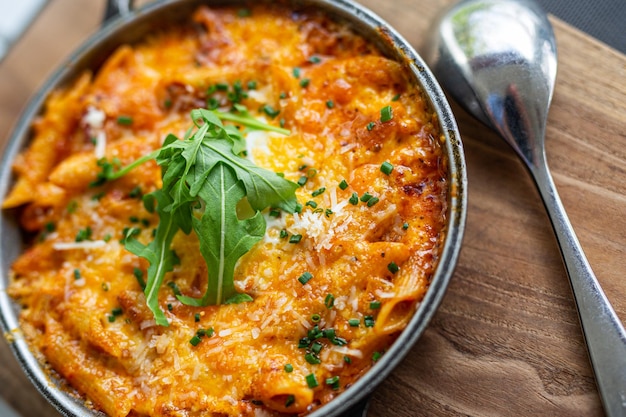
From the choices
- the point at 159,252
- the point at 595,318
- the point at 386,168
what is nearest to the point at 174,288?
the point at 159,252

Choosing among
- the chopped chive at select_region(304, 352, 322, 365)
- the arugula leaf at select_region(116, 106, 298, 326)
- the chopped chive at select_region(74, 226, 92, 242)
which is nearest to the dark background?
the arugula leaf at select_region(116, 106, 298, 326)

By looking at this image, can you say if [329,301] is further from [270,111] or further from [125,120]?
[125,120]

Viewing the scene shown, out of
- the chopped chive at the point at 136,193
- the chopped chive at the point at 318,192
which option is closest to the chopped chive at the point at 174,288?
the chopped chive at the point at 136,193

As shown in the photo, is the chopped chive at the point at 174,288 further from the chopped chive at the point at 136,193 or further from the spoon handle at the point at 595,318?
the spoon handle at the point at 595,318

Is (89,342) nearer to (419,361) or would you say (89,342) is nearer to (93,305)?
(93,305)

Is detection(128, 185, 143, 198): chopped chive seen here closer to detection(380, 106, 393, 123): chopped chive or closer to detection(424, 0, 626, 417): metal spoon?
detection(380, 106, 393, 123): chopped chive
